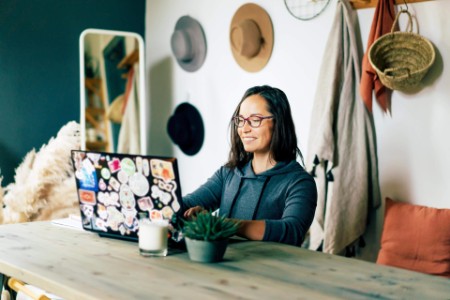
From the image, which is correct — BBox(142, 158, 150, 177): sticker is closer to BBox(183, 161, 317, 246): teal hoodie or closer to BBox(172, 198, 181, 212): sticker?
BBox(172, 198, 181, 212): sticker

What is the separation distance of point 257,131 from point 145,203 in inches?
24.2

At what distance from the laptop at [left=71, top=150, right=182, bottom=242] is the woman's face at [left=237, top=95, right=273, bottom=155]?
1.84 ft

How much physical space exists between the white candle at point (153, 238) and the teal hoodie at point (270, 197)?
15.5 inches

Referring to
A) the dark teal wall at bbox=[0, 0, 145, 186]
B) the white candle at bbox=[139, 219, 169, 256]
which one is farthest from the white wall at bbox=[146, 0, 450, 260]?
the white candle at bbox=[139, 219, 169, 256]

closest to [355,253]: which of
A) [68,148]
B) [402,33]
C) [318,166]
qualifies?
[318,166]

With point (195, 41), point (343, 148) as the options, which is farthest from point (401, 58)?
point (195, 41)

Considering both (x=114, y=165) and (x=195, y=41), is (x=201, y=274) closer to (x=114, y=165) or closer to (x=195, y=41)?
(x=114, y=165)

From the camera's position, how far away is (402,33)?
286cm

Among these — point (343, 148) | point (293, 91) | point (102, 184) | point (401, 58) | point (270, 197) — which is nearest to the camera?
point (102, 184)

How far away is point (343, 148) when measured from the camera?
121 inches

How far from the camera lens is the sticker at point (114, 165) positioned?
179 centimetres

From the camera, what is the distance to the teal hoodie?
1982 mm

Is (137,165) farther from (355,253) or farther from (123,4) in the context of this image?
(123,4)

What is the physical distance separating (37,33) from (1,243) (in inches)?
100
